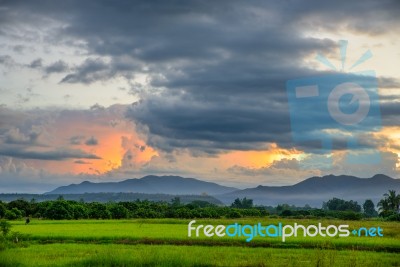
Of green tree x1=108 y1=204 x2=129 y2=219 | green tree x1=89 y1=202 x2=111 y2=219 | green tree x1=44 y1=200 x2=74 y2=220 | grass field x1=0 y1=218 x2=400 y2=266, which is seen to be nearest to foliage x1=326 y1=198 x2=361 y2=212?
green tree x1=108 y1=204 x2=129 y2=219

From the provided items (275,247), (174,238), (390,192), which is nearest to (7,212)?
(174,238)

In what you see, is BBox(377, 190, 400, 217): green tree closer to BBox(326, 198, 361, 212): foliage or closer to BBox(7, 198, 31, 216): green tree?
BBox(326, 198, 361, 212): foliage

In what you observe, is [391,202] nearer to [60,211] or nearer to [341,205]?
[341,205]

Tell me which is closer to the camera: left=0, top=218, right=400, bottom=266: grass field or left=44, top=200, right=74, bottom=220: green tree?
left=0, top=218, right=400, bottom=266: grass field

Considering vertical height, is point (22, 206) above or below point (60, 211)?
above

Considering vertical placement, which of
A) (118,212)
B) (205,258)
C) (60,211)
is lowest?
(205,258)

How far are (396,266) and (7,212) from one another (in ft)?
155

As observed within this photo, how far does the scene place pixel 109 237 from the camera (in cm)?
2934

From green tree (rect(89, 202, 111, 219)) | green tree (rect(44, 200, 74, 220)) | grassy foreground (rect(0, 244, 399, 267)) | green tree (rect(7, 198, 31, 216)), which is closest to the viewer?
grassy foreground (rect(0, 244, 399, 267))

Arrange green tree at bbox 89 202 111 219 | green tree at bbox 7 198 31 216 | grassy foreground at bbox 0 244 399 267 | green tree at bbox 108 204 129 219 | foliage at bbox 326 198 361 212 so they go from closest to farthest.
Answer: grassy foreground at bbox 0 244 399 267, green tree at bbox 89 202 111 219, green tree at bbox 108 204 129 219, green tree at bbox 7 198 31 216, foliage at bbox 326 198 361 212

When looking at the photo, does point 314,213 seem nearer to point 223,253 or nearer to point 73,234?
point 73,234

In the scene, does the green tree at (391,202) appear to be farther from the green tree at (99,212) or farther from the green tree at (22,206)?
the green tree at (22,206)

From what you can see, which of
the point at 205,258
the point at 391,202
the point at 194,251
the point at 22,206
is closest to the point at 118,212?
the point at 22,206

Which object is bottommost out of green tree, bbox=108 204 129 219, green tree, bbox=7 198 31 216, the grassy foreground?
the grassy foreground
